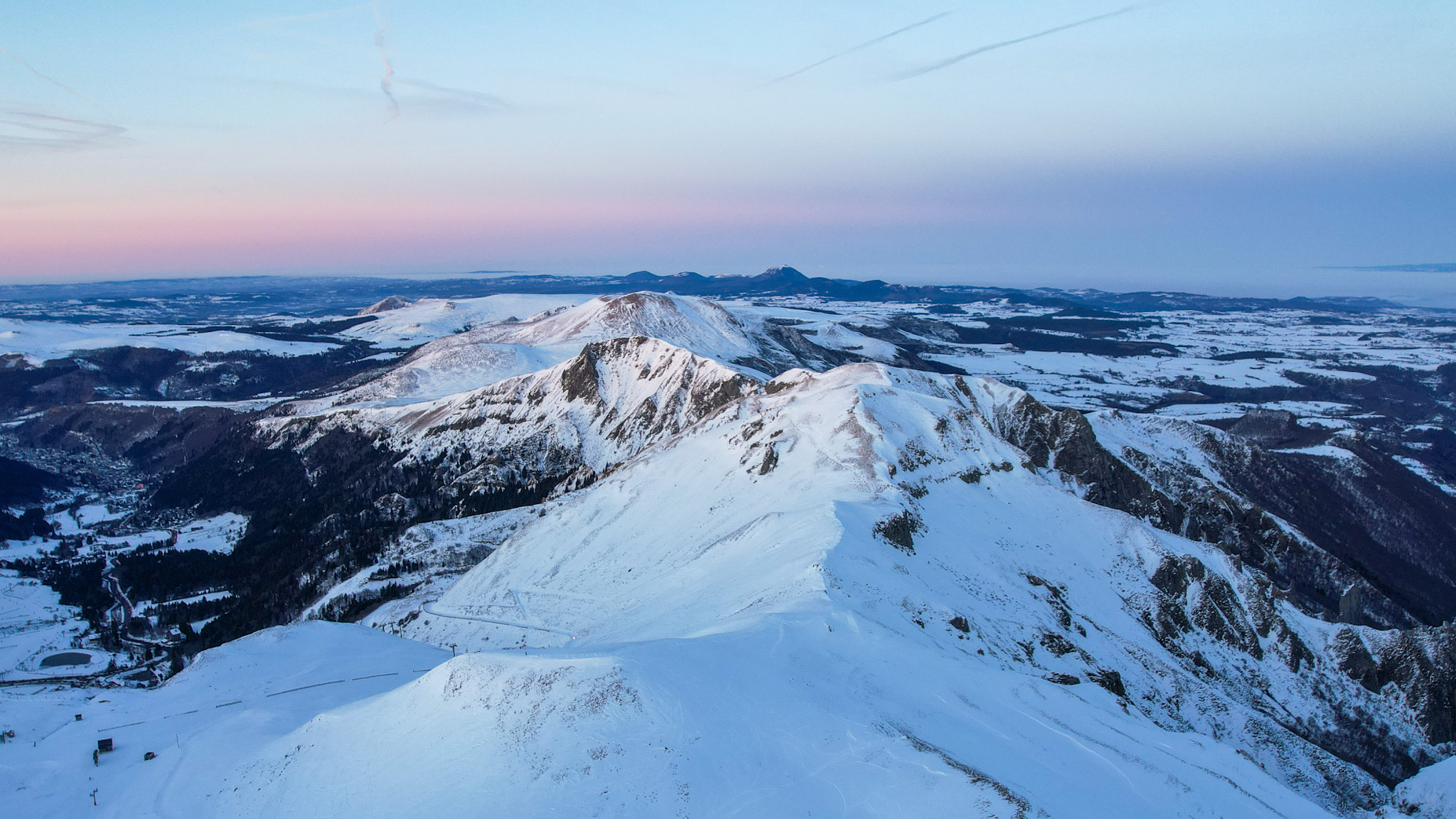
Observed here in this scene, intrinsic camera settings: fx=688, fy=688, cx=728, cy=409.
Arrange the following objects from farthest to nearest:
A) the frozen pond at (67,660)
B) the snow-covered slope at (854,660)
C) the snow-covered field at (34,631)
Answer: the frozen pond at (67,660) → the snow-covered field at (34,631) → the snow-covered slope at (854,660)

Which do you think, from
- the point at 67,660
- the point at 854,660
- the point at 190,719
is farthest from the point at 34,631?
the point at 854,660

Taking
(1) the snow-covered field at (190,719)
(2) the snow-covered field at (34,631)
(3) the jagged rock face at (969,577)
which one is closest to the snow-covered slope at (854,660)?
(3) the jagged rock face at (969,577)

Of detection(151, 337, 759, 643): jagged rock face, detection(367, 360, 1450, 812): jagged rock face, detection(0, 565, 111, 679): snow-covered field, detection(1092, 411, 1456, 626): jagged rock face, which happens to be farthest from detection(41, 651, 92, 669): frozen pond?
detection(1092, 411, 1456, 626): jagged rock face

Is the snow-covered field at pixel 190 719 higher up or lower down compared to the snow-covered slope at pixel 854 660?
lower down

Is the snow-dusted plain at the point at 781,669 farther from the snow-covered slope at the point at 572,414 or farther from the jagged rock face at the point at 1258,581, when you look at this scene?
the snow-covered slope at the point at 572,414

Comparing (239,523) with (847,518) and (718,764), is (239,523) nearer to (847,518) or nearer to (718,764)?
(847,518)

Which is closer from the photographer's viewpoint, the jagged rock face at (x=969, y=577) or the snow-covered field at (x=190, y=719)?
the snow-covered field at (x=190, y=719)

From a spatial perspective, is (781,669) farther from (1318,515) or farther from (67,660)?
(1318,515)

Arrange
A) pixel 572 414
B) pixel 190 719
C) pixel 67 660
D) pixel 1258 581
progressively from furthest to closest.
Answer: pixel 572 414
pixel 67 660
pixel 1258 581
pixel 190 719

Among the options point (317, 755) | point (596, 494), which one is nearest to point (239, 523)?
point (596, 494)
